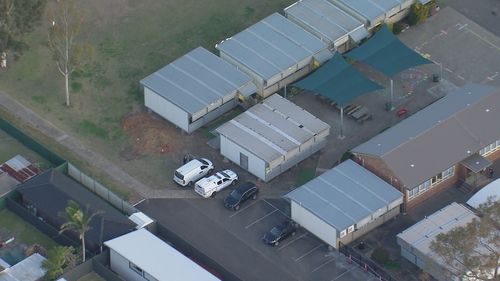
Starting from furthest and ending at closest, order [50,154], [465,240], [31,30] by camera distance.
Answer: [31,30] → [50,154] → [465,240]

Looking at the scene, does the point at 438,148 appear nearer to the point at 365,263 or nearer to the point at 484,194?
the point at 484,194

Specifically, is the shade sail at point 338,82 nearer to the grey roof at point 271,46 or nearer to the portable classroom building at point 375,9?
the grey roof at point 271,46

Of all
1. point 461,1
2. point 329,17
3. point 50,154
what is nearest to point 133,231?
point 50,154

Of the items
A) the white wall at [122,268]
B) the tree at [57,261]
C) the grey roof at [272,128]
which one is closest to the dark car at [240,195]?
the grey roof at [272,128]

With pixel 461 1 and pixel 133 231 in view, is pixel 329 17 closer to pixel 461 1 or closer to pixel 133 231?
pixel 461 1

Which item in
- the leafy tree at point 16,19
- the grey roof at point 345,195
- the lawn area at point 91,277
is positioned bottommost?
the lawn area at point 91,277

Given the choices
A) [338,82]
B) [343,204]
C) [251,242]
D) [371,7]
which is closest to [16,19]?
[338,82]

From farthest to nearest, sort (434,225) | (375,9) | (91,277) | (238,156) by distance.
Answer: (375,9) < (238,156) < (434,225) < (91,277)
